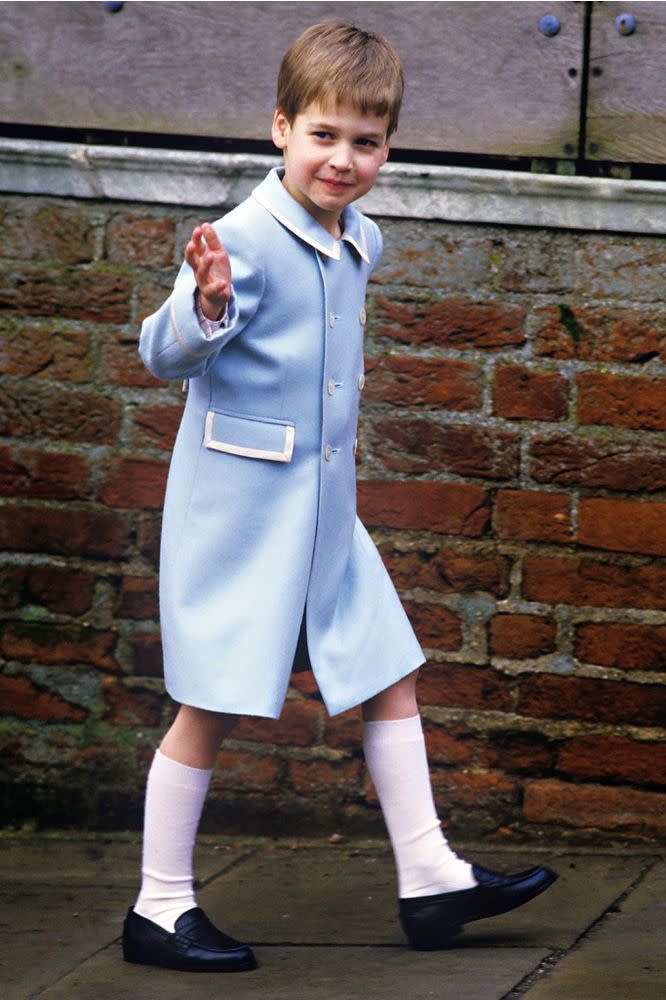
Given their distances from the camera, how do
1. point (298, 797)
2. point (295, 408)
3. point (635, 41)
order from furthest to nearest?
1. point (298, 797)
2. point (635, 41)
3. point (295, 408)

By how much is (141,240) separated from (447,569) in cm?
100

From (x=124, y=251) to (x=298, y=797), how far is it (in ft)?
4.26

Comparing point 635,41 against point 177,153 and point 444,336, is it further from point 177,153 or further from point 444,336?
point 177,153

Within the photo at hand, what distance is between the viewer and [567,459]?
312 cm

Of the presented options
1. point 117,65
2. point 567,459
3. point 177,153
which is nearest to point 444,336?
point 567,459

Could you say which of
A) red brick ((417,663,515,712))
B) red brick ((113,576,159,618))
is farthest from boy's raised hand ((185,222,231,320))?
red brick ((417,663,515,712))

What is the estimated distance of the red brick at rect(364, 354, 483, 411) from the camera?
10.3 feet

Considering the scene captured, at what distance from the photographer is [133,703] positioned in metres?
3.29

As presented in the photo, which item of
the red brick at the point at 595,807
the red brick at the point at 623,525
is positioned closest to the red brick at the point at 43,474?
the red brick at the point at 623,525

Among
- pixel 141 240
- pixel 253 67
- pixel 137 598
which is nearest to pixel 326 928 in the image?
pixel 137 598

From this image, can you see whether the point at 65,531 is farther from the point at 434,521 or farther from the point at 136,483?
the point at 434,521

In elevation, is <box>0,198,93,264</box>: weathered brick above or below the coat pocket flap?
above

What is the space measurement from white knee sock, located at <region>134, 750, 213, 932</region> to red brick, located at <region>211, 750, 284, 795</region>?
2.43ft

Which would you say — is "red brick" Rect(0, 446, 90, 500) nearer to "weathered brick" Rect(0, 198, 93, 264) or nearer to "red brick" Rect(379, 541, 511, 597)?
"weathered brick" Rect(0, 198, 93, 264)
